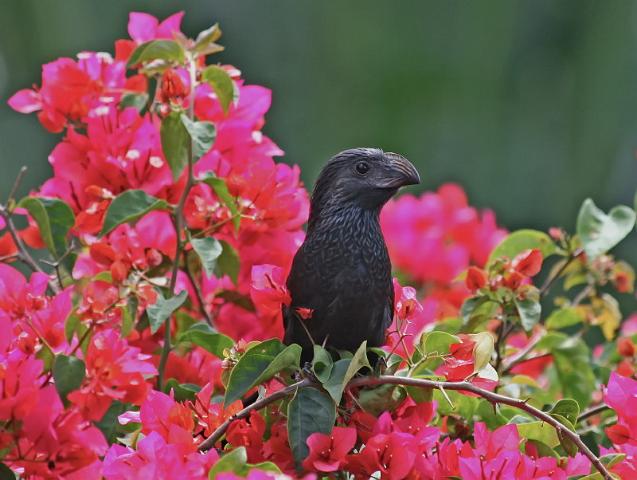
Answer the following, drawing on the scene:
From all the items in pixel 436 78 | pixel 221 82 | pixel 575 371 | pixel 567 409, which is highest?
pixel 221 82

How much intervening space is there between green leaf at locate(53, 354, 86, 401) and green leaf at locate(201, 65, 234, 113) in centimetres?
31

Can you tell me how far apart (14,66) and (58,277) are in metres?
2.42

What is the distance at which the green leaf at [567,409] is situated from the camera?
0.92 metres

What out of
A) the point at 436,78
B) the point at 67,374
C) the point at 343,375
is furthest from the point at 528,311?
the point at 436,78

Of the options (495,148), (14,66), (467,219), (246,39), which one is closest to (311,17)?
(246,39)

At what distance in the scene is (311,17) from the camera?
3562mm

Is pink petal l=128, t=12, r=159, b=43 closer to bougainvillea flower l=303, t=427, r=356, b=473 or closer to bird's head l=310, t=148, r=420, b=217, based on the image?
bird's head l=310, t=148, r=420, b=217

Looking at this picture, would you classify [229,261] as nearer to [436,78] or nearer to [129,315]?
[129,315]

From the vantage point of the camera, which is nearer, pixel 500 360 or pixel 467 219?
pixel 500 360

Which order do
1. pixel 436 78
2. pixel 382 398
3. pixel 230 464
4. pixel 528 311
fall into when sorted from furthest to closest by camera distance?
pixel 436 78 → pixel 528 311 → pixel 382 398 → pixel 230 464

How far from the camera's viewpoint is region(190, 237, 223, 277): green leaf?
1.03 metres

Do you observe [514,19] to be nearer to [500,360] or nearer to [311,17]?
[311,17]

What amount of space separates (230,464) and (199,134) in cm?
38

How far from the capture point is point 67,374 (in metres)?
0.88
